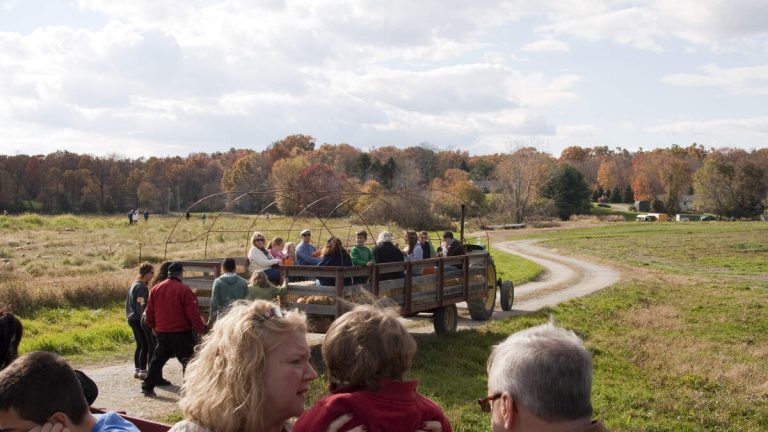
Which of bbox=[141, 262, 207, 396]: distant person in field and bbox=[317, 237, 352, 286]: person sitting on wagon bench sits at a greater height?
bbox=[317, 237, 352, 286]: person sitting on wagon bench

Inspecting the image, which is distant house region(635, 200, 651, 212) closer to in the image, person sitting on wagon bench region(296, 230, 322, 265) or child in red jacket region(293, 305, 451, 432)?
person sitting on wagon bench region(296, 230, 322, 265)

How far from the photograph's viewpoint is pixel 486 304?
50.6 ft

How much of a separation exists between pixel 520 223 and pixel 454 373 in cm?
5639

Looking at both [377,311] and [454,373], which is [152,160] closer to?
[454,373]

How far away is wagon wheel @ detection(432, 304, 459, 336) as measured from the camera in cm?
1263

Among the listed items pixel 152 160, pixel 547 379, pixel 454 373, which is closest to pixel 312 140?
pixel 152 160

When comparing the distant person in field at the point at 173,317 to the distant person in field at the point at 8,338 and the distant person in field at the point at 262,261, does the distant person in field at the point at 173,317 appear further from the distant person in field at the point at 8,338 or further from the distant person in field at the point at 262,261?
the distant person in field at the point at 8,338

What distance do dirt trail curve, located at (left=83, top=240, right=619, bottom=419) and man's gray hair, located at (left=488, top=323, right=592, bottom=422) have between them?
6.41m

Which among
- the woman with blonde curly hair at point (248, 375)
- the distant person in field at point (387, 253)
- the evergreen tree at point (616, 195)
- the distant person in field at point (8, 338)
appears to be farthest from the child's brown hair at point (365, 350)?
the evergreen tree at point (616, 195)

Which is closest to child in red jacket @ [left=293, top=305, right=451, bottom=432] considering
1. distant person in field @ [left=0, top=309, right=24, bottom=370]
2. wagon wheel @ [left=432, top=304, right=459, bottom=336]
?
distant person in field @ [left=0, top=309, right=24, bottom=370]

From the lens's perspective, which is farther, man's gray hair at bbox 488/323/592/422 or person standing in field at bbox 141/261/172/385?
person standing in field at bbox 141/261/172/385

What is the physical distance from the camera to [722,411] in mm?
8312

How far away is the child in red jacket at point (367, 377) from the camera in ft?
8.23

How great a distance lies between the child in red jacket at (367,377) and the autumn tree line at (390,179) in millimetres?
51273
